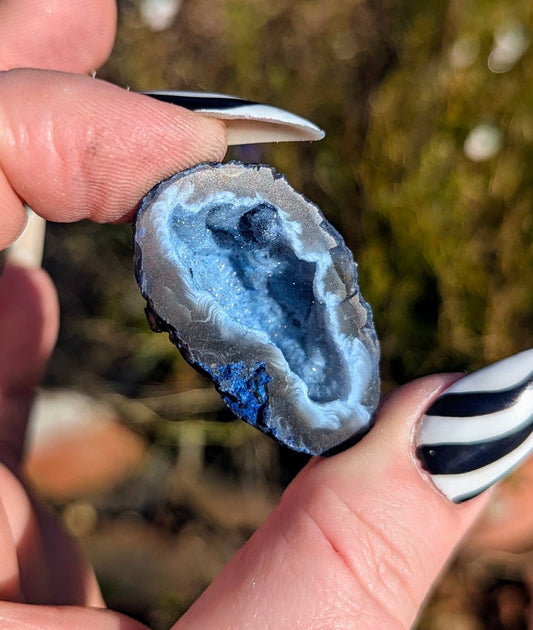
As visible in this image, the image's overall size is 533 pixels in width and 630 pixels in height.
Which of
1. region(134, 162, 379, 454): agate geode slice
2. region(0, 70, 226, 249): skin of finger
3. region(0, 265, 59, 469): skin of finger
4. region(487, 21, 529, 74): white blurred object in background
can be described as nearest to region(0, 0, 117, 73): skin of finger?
region(0, 70, 226, 249): skin of finger

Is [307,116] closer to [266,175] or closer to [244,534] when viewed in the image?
[266,175]

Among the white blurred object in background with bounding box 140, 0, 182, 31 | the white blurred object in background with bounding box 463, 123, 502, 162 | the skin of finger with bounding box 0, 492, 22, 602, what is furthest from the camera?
the white blurred object in background with bounding box 140, 0, 182, 31

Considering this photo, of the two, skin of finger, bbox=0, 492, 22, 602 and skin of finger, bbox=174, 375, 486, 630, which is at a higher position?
skin of finger, bbox=174, 375, 486, 630

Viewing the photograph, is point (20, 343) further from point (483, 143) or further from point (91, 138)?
point (483, 143)

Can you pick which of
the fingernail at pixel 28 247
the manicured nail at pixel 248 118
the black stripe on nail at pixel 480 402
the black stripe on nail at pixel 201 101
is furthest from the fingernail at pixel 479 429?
the fingernail at pixel 28 247

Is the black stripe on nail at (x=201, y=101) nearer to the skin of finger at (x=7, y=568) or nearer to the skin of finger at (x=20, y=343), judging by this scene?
the skin of finger at (x=20, y=343)

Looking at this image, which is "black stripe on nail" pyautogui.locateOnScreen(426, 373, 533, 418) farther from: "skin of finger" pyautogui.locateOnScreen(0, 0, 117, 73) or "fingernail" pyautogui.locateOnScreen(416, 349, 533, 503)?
"skin of finger" pyautogui.locateOnScreen(0, 0, 117, 73)

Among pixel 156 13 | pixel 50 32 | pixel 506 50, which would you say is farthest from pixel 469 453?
pixel 156 13

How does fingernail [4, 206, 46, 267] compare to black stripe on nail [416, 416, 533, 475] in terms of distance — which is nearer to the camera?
black stripe on nail [416, 416, 533, 475]
